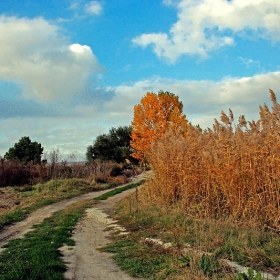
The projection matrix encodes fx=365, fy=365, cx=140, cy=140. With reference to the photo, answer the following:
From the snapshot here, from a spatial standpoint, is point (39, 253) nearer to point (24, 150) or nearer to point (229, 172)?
point (229, 172)

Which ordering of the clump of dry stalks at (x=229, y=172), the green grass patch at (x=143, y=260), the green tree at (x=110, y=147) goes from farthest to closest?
the green tree at (x=110, y=147), the clump of dry stalks at (x=229, y=172), the green grass patch at (x=143, y=260)

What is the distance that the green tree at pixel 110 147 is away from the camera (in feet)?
154

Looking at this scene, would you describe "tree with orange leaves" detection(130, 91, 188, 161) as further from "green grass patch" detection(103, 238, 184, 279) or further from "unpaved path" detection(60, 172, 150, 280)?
"green grass patch" detection(103, 238, 184, 279)

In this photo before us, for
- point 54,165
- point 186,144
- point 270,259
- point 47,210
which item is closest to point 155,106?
point 54,165

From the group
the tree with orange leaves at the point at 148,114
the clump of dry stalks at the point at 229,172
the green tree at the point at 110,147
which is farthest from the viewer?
the green tree at the point at 110,147

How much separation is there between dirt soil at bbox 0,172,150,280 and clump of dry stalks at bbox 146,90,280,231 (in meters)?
2.17

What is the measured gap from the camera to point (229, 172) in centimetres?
870

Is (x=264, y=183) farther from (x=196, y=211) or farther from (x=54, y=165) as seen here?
(x=54, y=165)

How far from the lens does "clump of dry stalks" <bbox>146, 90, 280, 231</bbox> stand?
25.9 ft

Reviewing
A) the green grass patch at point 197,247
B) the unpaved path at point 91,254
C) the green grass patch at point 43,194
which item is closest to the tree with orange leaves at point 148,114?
the green grass patch at point 43,194

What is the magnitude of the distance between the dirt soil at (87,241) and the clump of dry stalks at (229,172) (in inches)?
85.5

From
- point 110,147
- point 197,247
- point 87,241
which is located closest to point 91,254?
point 87,241

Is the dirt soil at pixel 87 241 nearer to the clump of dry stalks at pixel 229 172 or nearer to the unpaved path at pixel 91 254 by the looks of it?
the unpaved path at pixel 91 254

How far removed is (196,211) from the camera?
31.4ft
